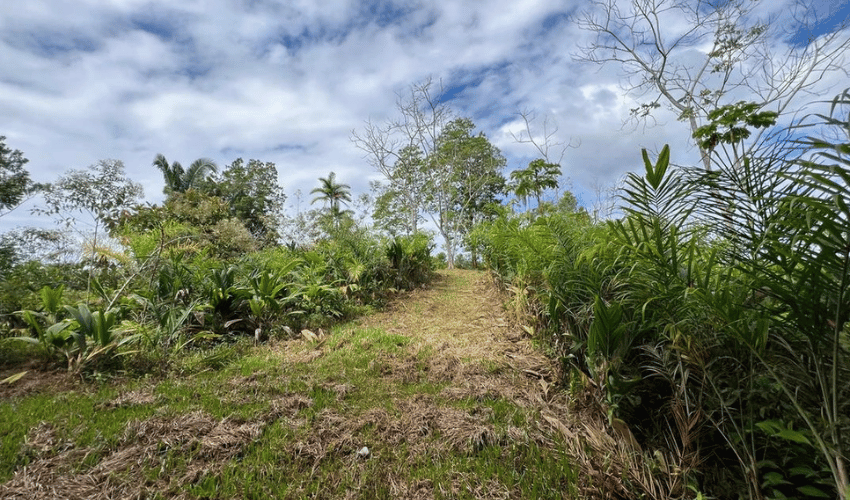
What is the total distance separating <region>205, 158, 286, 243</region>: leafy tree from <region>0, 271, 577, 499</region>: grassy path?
16.9 metres

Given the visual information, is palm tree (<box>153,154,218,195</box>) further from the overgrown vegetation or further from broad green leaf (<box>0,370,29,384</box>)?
the overgrown vegetation

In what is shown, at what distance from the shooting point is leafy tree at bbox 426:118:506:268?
1692 cm

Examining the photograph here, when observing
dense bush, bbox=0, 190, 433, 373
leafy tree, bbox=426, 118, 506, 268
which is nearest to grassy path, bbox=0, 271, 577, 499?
dense bush, bbox=0, 190, 433, 373

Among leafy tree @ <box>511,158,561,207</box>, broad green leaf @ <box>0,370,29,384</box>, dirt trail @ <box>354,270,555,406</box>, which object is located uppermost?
leafy tree @ <box>511,158,561,207</box>

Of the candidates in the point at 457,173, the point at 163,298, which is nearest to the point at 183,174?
the point at 457,173

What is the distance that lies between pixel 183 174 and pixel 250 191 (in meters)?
3.40

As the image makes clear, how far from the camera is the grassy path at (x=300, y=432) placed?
176cm

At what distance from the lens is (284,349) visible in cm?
405

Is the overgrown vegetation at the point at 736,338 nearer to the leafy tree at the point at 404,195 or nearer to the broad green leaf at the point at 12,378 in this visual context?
the broad green leaf at the point at 12,378

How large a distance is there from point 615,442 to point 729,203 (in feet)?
4.63

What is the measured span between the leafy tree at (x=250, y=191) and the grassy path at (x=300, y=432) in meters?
16.9

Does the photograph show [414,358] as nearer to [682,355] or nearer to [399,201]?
[682,355]

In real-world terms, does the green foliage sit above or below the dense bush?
above

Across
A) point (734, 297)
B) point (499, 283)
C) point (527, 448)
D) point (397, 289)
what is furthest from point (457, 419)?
point (397, 289)
